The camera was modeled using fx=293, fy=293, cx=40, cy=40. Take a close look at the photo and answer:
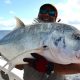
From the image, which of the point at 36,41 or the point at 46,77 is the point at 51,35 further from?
the point at 46,77

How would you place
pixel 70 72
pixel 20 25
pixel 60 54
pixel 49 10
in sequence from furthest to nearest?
pixel 49 10
pixel 70 72
pixel 20 25
pixel 60 54

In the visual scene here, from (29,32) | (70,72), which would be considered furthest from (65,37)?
(70,72)

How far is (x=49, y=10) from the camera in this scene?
3301 millimetres

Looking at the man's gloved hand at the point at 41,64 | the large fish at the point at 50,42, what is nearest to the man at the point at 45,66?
the man's gloved hand at the point at 41,64

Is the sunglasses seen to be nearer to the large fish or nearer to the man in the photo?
the man

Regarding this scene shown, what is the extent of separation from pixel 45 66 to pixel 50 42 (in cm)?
39

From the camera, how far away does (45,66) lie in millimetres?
2859

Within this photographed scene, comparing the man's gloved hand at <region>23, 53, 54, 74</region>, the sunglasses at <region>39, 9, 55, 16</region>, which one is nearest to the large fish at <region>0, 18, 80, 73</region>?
the man's gloved hand at <region>23, 53, 54, 74</region>

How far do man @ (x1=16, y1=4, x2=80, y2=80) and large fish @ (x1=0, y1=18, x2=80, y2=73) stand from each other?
0.38 ft

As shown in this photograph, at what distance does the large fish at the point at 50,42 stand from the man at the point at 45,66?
11cm

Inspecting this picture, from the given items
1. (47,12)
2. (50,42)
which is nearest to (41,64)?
(50,42)

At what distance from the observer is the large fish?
99.7 inches

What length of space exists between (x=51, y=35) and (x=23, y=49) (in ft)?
0.99

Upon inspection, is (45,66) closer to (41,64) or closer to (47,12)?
(41,64)
